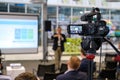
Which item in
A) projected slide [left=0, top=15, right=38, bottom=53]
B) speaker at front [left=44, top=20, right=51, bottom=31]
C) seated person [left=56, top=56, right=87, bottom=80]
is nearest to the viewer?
seated person [left=56, top=56, right=87, bottom=80]

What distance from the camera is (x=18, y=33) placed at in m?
8.99

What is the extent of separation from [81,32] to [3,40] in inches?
246

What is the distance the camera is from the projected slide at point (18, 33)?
8836 mm

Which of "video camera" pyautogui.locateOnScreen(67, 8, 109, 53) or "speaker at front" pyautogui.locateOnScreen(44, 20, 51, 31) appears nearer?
"video camera" pyautogui.locateOnScreen(67, 8, 109, 53)

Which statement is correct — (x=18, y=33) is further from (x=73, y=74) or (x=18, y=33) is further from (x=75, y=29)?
(x=75, y=29)

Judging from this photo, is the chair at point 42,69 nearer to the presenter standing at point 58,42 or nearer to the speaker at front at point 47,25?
the presenter standing at point 58,42

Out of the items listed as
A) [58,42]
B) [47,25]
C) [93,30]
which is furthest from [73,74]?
[47,25]

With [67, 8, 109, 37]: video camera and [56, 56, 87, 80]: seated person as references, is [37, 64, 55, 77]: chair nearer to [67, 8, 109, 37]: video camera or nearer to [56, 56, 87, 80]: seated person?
[56, 56, 87, 80]: seated person

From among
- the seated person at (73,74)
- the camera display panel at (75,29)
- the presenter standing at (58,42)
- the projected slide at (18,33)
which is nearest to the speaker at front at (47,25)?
the presenter standing at (58,42)

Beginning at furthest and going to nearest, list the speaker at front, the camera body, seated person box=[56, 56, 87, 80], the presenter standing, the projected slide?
the speaker at front < the presenter standing < the projected slide < seated person box=[56, 56, 87, 80] < the camera body

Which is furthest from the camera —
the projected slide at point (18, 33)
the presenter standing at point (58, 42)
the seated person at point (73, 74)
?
the presenter standing at point (58, 42)

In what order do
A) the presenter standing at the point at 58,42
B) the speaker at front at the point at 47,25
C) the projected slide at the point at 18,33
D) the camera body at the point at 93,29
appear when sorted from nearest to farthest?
the camera body at the point at 93,29
the projected slide at the point at 18,33
the presenter standing at the point at 58,42
the speaker at front at the point at 47,25

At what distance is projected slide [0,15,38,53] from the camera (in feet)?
29.0

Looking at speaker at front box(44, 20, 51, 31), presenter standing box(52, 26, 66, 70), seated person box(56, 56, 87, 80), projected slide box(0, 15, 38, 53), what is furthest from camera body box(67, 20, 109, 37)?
speaker at front box(44, 20, 51, 31)
